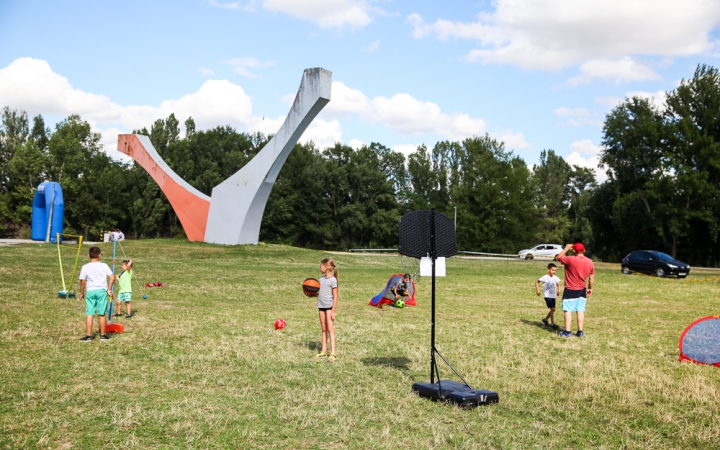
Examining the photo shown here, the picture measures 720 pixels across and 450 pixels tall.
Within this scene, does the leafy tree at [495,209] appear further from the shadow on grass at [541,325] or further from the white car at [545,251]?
the shadow on grass at [541,325]

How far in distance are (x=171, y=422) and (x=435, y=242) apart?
373cm

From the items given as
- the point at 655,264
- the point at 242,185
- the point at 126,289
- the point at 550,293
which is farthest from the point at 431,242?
the point at 242,185

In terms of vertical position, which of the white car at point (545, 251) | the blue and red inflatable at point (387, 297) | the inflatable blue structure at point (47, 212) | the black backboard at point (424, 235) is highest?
the inflatable blue structure at point (47, 212)

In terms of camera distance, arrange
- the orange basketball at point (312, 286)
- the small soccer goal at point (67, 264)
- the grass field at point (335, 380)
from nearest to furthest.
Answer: the grass field at point (335, 380) → the orange basketball at point (312, 286) → the small soccer goal at point (67, 264)

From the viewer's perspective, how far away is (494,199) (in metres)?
67.2

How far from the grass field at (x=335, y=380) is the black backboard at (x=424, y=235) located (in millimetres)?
1738

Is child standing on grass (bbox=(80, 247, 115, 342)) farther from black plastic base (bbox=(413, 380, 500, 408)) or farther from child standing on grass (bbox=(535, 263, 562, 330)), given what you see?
child standing on grass (bbox=(535, 263, 562, 330))

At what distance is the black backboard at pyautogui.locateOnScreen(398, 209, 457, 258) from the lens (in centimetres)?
767

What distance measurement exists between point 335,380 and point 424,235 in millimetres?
2210

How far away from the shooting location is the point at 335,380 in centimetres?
777

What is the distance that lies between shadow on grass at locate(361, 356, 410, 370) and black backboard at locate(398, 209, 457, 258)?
191cm

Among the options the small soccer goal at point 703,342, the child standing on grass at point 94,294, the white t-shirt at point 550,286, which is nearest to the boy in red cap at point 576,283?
the white t-shirt at point 550,286

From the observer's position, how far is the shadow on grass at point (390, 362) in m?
8.73

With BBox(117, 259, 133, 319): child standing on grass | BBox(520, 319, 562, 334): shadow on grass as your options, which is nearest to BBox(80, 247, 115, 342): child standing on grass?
BBox(117, 259, 133, 319): child standing on grass
